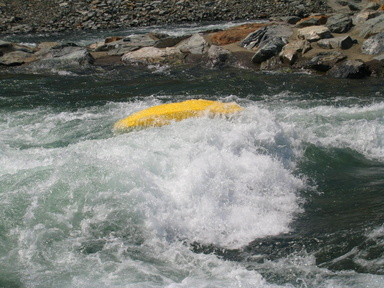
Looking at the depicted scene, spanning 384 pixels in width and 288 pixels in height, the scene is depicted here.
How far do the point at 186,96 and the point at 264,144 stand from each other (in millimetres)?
3278

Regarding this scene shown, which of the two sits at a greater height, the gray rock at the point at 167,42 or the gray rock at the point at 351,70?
the gray rock at the point at 167,42

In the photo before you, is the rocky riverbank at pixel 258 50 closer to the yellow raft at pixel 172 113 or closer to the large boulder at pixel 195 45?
the large boulder at pixel 195 45

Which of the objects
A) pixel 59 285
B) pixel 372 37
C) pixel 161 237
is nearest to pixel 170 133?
pixel 161 237

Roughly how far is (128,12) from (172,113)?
1488 centimetres

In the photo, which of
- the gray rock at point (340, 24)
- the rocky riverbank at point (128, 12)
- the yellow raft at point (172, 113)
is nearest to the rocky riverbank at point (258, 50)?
the gray rock at point (340, 24)

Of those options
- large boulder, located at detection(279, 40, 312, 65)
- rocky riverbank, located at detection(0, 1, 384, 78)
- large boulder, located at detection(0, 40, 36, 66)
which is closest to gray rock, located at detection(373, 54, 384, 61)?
rocky riverbank, located at detection(0, 1, 384, 78)

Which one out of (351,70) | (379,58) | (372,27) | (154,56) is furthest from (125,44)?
(379,58)

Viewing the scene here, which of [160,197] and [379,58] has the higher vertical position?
[379,58]

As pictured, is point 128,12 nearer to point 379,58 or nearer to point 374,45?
point 374,45

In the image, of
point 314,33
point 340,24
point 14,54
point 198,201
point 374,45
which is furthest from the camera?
point 14,54

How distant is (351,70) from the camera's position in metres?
9.28

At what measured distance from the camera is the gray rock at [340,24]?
11.6 m

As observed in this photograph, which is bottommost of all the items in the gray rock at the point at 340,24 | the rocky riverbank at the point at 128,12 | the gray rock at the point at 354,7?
the gray rock at the point at 340,24

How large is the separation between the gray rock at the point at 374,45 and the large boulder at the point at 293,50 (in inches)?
50.2
